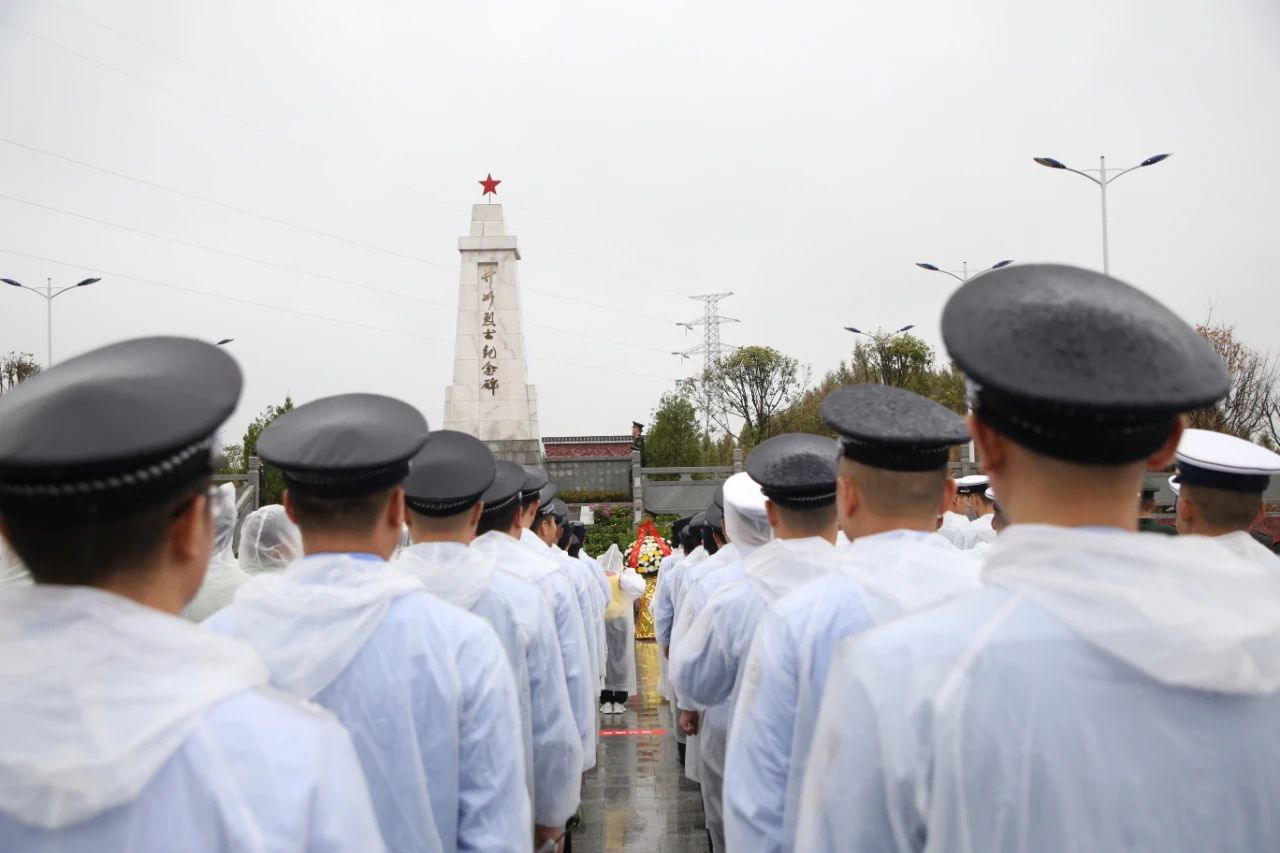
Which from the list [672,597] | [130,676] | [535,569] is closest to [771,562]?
[535,569]

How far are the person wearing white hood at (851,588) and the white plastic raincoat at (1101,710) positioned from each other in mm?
993

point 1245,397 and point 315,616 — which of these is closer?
point 315,616

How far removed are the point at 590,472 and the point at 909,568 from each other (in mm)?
29051

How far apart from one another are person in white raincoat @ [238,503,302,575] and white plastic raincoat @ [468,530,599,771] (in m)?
1.20

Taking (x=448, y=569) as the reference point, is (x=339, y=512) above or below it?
above

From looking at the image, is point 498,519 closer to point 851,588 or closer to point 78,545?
point 851,588

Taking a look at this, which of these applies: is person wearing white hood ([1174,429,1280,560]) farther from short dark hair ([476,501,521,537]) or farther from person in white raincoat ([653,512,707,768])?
person in white raincoat ([653,512,707,768])

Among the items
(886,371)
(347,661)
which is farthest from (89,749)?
(886,371)

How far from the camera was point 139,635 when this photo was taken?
1.39m

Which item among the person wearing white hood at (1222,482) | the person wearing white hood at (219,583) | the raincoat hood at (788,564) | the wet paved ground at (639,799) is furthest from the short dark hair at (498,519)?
the person wearing white hood at (1222,482)

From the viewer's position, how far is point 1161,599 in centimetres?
141

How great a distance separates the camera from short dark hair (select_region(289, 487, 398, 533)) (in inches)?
93.2

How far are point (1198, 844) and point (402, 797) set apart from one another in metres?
1.65

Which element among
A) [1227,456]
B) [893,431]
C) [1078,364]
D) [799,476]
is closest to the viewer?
[1078,364]
